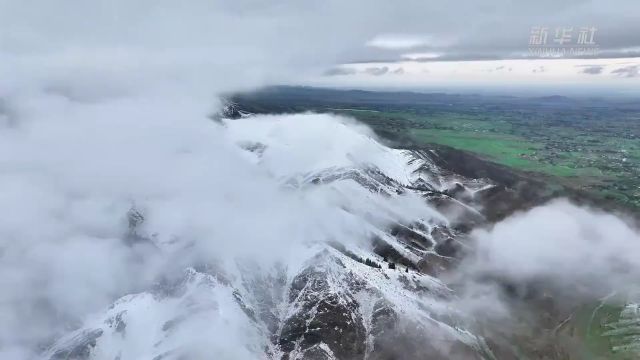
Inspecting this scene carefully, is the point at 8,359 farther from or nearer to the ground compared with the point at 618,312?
nearer to the ground

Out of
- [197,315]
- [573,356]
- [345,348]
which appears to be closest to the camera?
[573,356]

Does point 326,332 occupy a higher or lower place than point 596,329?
lower

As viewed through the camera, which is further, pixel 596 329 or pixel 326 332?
pixel 326 332

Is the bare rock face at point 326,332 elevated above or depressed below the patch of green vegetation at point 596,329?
below

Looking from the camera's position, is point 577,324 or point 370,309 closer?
point 577,324

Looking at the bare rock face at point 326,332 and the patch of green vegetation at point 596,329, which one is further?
the bare rock face at point 326,332

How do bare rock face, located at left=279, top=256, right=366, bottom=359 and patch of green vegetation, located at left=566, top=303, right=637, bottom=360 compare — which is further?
bare rock face, located at left=279, top=256, right=366, bottom=359

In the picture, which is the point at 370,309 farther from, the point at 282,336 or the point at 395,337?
the point at 282,336

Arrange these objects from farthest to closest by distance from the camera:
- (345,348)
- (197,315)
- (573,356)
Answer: (197,315), (345,348), (573,356)

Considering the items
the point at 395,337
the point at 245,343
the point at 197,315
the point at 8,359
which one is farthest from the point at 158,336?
the point at 395,337

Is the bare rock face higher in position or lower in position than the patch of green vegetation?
lower
